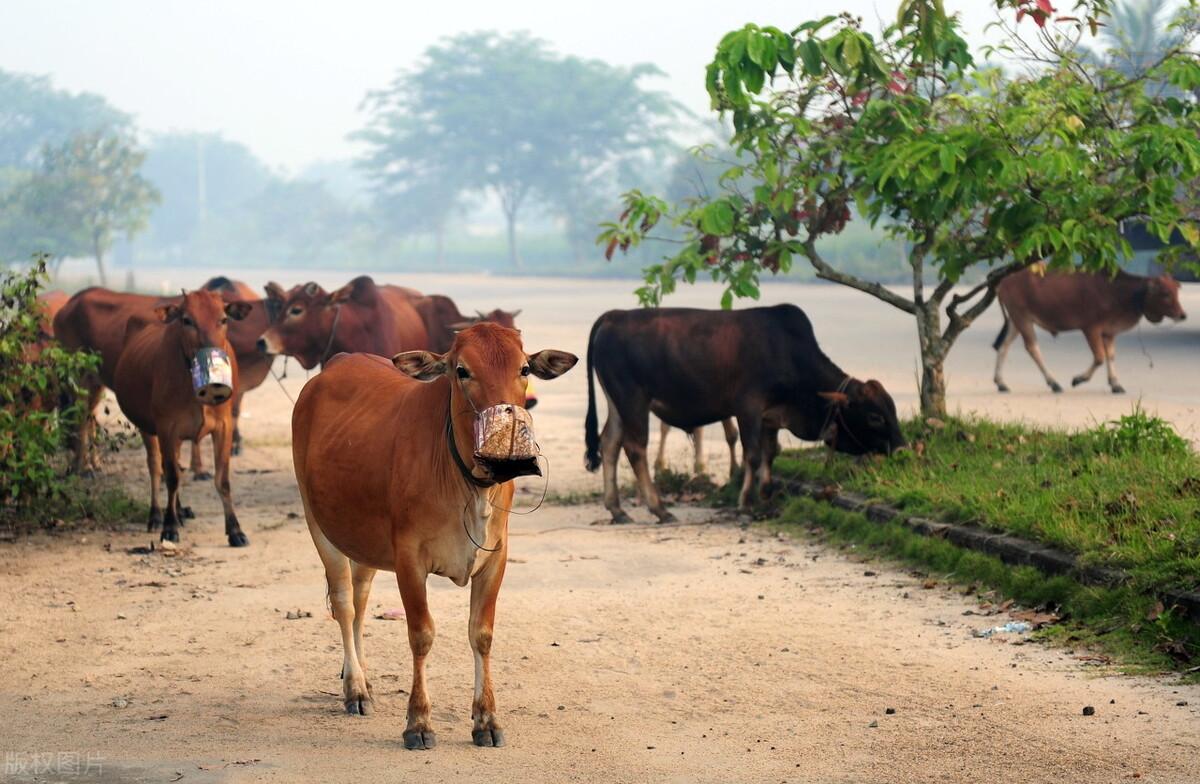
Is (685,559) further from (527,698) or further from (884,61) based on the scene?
→ (884,61)

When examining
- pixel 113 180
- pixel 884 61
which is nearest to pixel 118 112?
pixel 113 180

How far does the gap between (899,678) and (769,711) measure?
72cm

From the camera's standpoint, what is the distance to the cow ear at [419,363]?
574 cm

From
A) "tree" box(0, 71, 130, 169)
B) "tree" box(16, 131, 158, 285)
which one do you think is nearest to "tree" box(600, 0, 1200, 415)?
"tree" box(16, 131, 158, 285)

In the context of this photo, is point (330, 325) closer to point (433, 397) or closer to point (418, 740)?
point (433, 397)

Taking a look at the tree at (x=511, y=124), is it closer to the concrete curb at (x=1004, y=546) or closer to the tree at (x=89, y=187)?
the tree at (x=89, y=187)

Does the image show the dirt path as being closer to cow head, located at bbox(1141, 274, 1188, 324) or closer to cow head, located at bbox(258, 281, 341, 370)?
cow head, located at bbox(258, 281, 341, 370)

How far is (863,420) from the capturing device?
10781mm

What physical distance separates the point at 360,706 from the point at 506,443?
1.61m

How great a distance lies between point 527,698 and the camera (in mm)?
6402

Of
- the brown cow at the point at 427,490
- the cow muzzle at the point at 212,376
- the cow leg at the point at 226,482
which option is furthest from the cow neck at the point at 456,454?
the cow leg at the point at 226,482

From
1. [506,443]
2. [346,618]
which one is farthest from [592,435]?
[506,443]

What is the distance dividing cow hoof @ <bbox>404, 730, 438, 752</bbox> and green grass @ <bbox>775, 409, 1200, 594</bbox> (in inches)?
132

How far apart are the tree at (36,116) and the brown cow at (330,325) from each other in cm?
10103
